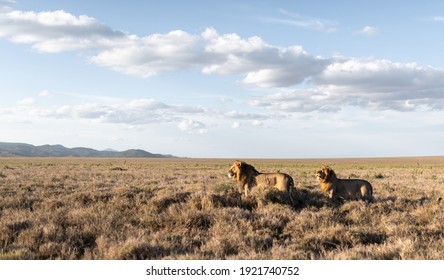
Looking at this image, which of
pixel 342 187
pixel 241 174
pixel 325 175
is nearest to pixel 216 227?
pixel 241 174

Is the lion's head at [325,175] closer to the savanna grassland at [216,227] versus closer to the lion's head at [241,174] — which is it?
the savanna grassland at [216,227]

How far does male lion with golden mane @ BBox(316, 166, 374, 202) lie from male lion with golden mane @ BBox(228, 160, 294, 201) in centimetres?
113

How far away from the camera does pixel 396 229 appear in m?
9.63

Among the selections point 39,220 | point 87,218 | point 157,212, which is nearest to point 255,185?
point 157,212

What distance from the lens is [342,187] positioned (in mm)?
13984

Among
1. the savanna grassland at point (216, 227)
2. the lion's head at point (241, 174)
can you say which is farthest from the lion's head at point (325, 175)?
the lion's head at point (241, 174)

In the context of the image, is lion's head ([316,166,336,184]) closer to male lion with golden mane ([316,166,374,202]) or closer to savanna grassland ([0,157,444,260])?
male lion with golden mane ([316,166,374,202])

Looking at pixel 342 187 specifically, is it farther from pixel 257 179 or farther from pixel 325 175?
pixel 257 179

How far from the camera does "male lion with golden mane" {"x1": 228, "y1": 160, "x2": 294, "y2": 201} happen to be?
13539mm

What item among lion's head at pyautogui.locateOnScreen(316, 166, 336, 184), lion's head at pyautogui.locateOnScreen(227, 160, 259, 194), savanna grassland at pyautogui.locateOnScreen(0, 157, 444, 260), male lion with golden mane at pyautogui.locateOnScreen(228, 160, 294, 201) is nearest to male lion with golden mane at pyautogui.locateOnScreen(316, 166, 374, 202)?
lion's head at pyautogui.locateOnScreen(316, 166, 336, 184)

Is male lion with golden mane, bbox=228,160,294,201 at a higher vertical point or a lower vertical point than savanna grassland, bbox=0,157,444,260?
higher

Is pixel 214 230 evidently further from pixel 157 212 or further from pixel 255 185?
pixel 255 185

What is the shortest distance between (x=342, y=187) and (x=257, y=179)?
2.76m

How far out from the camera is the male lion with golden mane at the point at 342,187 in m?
13.7
